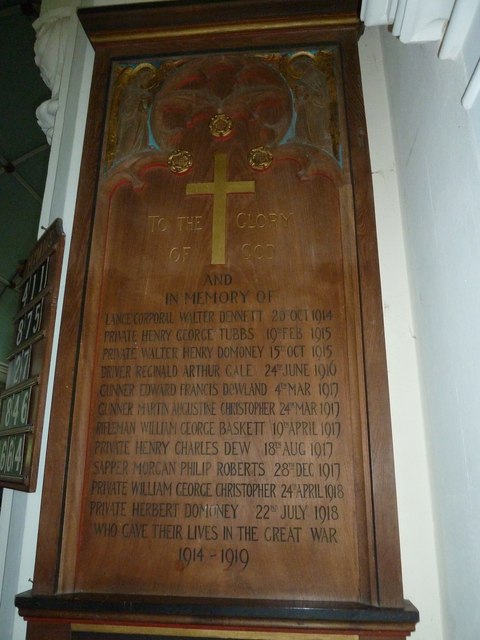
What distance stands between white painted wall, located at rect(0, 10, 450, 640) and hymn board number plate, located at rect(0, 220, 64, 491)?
0.45 ft

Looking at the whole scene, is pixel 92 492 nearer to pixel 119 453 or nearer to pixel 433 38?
pixel 119 453

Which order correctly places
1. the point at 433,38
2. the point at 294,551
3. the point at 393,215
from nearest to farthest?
the point at 433,38 → the point at 294,551 → the point at 393,215

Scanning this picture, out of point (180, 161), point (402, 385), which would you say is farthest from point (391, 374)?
point (180, 161)

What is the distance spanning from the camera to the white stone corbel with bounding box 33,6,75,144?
2496 mm

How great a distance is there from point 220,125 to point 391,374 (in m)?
1.29

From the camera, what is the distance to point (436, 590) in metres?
1.57

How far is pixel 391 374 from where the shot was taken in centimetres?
181

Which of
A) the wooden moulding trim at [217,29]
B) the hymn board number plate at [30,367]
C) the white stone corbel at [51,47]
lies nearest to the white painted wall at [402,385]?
the wooden moulding trim at [217,29]

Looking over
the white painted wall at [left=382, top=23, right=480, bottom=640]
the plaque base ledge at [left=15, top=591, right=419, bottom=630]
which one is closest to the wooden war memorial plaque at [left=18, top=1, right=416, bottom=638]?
the plaque base ledge at [left=15, top=591, right=419, bottom=630]

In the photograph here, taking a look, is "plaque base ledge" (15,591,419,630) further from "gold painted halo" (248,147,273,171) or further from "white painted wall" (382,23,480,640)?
"gold painted halo" (248,147,273,171)

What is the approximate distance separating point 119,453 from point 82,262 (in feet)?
2.49

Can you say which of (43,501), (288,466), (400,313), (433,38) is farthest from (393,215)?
(43,501)

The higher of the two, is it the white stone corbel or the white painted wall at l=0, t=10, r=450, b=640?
the white stone corbel

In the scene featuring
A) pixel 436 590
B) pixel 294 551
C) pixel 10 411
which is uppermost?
pixel 10 411
